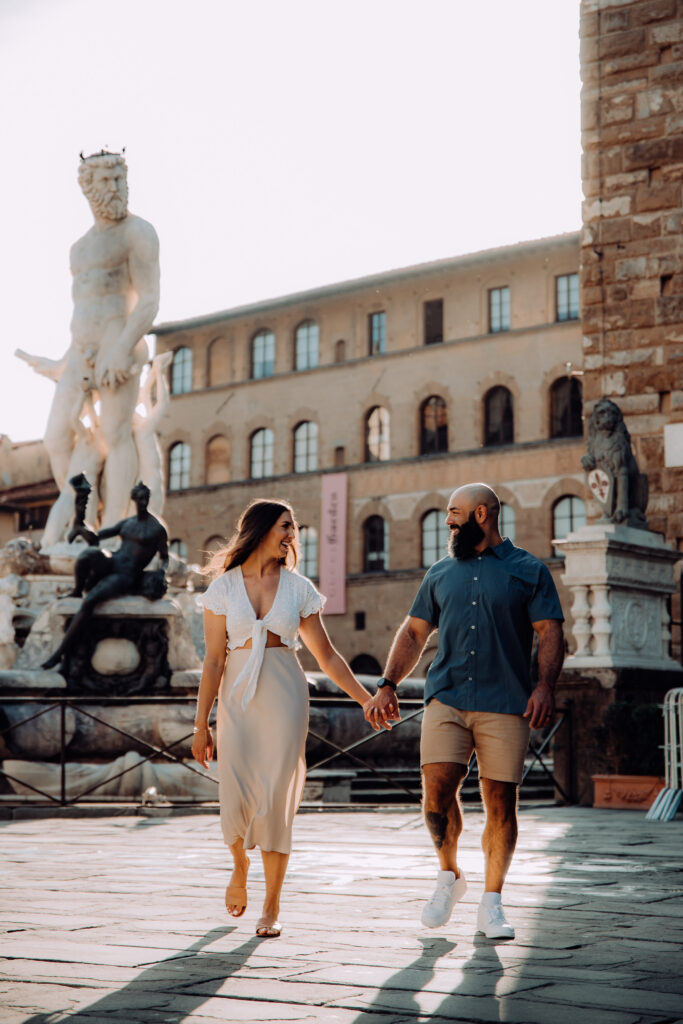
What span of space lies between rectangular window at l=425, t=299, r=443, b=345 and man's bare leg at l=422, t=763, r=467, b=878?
42283 millimetres

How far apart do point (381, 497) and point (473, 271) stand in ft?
24.1

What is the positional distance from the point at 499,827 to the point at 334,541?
42.9m

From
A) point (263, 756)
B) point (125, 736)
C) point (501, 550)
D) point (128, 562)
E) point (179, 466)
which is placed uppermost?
point (179, 466)

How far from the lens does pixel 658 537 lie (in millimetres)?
14883

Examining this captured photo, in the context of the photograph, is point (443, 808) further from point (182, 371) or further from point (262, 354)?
point (182, 371)

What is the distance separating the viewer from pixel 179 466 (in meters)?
53.7

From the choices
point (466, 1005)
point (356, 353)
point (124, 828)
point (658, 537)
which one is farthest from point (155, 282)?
point (356, 353)

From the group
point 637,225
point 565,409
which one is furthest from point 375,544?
point 637,225

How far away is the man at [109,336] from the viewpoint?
17.3 metres

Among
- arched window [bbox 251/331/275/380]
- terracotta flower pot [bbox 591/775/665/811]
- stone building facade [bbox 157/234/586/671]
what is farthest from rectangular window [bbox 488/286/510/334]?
terracotta flower pot [bbox 591/775/665/811]

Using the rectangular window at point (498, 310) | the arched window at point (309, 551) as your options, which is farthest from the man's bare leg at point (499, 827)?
the arched window at point (309, 551)

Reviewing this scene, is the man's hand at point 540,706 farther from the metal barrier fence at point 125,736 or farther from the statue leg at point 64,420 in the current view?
the statue leg at point 64,420

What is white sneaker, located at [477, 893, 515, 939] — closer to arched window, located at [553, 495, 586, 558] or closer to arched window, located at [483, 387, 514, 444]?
arched window, located at [553, 495, 586, 558]

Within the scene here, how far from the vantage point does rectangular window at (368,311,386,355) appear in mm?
49000
